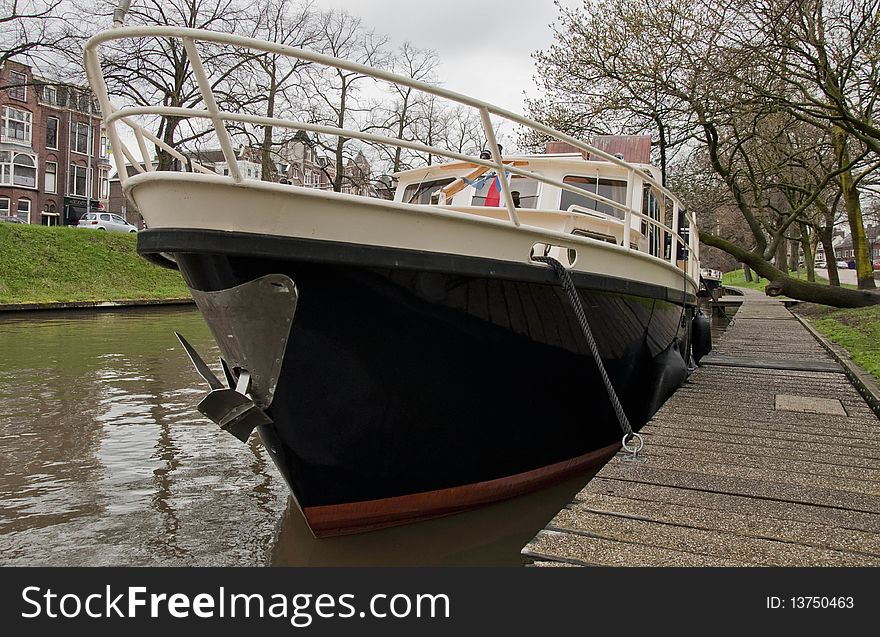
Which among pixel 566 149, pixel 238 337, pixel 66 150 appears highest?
pixel 66 150

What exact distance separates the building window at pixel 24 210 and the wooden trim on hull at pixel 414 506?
136 ft

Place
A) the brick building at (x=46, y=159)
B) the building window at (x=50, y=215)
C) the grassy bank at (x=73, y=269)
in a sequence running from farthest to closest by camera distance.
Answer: the building window at (x=50, y=215)
the brick building at (x=46, y=159)
the grassy bank at (x=73, y=269)

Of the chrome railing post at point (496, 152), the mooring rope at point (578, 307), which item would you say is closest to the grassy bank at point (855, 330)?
the mooring rope at point (578, 307)

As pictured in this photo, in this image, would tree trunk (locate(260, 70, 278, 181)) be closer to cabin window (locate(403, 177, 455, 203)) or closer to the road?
cabin window (locate(403, 177, 455, 203))

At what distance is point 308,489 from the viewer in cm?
378

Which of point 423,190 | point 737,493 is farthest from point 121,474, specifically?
point 737,493

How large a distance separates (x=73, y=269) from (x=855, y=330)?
67.4ft

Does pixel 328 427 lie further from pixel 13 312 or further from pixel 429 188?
pixel 13 312

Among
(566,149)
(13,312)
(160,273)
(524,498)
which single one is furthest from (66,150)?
(524,498)

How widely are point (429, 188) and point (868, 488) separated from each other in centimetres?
461

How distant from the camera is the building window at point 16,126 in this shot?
37906mm

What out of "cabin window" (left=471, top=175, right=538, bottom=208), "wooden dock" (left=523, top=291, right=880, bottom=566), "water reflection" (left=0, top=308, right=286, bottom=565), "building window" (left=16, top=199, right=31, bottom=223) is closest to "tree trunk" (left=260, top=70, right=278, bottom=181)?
"water reflection" (left=0, top=308, right=286, bottom=565)

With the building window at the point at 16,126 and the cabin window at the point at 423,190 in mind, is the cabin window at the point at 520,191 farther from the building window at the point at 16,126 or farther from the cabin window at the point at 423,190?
the building window at the point at 16,126

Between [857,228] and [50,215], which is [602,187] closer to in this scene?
[857,228]
